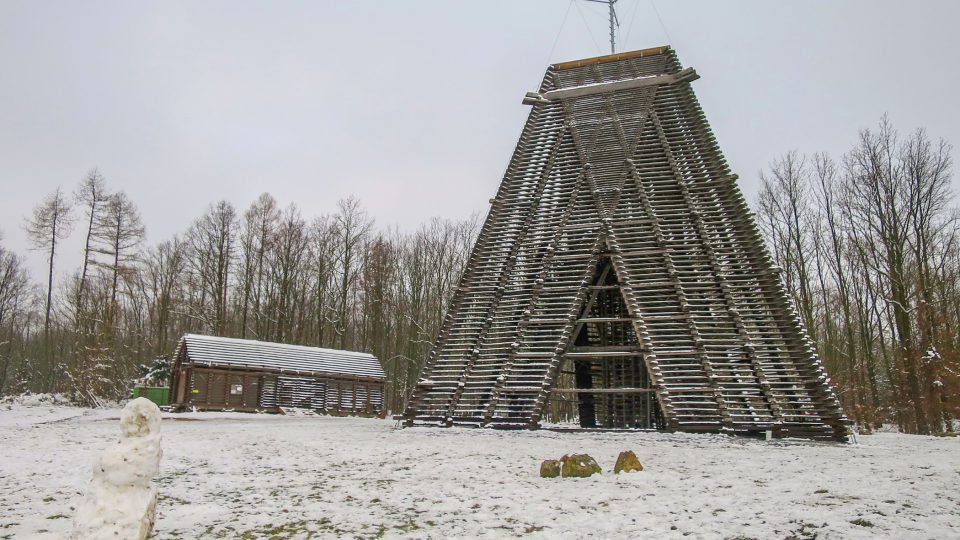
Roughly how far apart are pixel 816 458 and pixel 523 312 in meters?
7.58

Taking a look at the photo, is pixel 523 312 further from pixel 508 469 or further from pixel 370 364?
pixel 370 364

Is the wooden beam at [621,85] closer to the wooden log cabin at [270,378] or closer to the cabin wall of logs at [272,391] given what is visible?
the wooden log cabin at [270,378]

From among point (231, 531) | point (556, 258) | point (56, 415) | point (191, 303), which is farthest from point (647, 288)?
point (191, 303)

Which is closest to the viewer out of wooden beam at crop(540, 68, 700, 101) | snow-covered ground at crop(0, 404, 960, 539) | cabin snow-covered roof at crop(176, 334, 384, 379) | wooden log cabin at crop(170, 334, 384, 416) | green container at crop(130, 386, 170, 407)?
snow-covered ground at crop(0, 404, 960, 539)

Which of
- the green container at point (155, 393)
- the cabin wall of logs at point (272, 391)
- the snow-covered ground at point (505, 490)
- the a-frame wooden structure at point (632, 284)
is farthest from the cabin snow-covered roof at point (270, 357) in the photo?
the snow-covered ground at point (505, 490)

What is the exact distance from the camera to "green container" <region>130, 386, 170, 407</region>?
1072 inches

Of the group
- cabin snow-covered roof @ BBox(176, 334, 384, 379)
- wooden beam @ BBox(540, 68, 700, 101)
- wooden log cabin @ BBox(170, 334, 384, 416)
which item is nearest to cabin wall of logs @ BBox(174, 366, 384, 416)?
wooden log cabin @ BBox(170, 334, 384, 416)

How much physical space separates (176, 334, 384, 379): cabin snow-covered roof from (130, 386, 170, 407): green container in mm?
1718

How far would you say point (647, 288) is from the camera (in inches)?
598

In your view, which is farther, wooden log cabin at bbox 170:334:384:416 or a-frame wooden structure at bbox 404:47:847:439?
wooden log cabin at bbox 170:334:384:416

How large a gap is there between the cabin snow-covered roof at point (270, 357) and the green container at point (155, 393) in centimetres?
172

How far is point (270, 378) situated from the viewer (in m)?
28.2

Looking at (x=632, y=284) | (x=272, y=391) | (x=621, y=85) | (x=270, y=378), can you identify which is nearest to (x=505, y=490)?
(x=632, y=284)

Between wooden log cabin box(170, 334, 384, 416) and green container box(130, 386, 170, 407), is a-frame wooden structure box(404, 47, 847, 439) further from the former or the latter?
green container box(130, 386, 170, 407)
